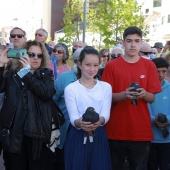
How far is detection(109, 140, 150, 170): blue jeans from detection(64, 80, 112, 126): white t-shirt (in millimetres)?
433

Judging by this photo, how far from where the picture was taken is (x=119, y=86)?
11.6ft

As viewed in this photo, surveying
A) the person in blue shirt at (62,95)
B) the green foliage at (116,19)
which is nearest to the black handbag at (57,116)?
the person in blue shirt at (62,95)

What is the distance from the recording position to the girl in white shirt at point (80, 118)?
327cm

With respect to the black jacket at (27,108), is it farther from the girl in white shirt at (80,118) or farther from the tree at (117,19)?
the tree at (117,19)

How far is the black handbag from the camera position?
3.72 meters

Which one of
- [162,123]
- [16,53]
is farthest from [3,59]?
[162,123]

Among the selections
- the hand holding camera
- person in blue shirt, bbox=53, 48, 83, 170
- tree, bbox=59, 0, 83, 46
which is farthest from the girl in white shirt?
tree, bbox=59, 0, 83, 46

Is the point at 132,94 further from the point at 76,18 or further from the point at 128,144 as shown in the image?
the point at 76,18

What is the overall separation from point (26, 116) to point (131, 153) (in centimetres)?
125

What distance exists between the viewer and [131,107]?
350 cm

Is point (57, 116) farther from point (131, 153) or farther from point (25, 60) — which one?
point (131, 153)

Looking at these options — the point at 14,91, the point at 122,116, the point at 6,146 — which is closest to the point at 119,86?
the point at 122,116

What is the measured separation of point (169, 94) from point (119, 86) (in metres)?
0.95

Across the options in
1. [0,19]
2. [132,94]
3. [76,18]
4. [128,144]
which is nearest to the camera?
[132,94]
